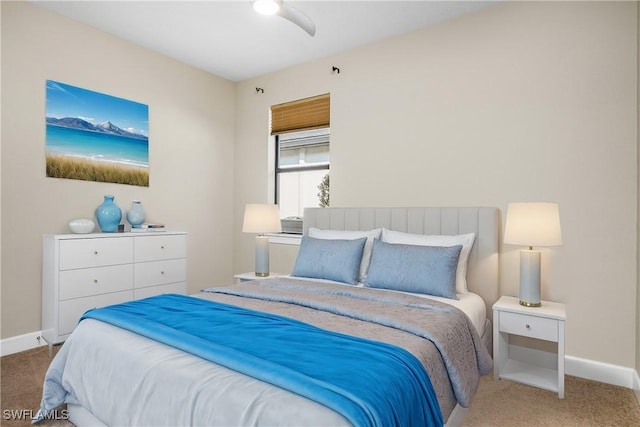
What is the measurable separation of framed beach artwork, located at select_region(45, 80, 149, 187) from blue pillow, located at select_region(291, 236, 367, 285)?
197 centimetres

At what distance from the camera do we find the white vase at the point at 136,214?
348 cm

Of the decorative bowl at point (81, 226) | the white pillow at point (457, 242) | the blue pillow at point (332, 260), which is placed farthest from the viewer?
the decorative bowl at point (81, 226)

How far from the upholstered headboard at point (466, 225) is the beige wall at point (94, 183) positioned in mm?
1961

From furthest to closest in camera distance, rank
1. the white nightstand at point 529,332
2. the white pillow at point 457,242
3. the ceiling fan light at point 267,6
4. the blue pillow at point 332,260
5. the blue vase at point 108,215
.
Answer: the blue vase at point 108,215, the blue pillow at point 332,260, the white pillow at point 457,242, the white nightstand at point 529,332, the ceiling fan light at point 267,6

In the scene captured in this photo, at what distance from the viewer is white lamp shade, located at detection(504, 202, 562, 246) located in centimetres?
233

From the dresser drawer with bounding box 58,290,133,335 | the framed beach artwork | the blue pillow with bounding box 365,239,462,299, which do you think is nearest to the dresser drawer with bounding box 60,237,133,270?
the dresser drawer with bounding box 58,290,133,335

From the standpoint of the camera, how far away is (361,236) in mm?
3129

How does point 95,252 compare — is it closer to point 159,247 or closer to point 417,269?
point 159,247

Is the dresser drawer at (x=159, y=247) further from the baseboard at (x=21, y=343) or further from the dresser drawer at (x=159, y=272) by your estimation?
the baseboard at (x=21, y=343)

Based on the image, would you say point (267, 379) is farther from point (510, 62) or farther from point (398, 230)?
point (510, 62)

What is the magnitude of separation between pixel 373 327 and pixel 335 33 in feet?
8.98

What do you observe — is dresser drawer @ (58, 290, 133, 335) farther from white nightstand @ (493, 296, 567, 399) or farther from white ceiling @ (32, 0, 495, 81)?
white nightstand @ (493, 296, 567, 399)

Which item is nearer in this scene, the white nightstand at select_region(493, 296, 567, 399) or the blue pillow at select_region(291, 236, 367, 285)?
the white nightstand at select_region(493, 296, 567, 399)

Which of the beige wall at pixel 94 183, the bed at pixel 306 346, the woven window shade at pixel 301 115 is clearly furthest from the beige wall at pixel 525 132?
the beige wall at pixel 94 183
